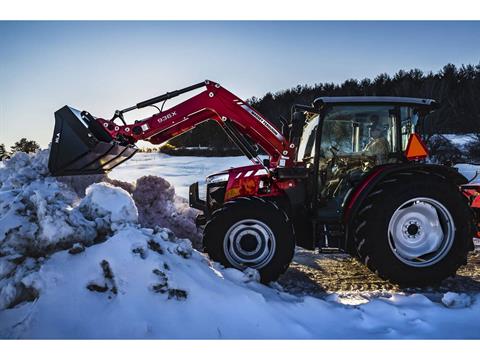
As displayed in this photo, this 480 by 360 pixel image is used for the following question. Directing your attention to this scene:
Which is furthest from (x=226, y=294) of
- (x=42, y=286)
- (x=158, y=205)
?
(x=158, y=205)

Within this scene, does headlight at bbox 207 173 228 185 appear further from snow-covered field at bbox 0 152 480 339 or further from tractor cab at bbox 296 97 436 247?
snow-covered field at bbox 0 152 480 339

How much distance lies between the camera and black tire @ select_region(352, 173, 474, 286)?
144 inches

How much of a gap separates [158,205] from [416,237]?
11.6 ft

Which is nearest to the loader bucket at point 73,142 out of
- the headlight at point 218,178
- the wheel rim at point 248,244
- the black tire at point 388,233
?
the headlight at point 218,178

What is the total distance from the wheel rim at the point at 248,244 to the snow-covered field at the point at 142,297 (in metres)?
0.30

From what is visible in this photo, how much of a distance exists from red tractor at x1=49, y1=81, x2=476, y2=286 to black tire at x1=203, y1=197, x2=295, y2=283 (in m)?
0.01

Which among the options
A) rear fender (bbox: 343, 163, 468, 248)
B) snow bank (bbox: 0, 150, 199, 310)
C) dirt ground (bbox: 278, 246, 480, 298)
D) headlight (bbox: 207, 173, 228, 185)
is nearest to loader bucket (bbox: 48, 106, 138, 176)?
snow bank (bbox: 0, 150, 199, 310)

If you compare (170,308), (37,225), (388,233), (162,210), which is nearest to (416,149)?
(388,233)

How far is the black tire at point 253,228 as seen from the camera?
380 centimetres

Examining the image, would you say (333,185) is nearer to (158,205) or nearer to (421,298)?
(421,298)

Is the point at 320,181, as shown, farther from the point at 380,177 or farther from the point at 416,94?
the point at 416,94

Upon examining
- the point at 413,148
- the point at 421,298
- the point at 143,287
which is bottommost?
the point at 421,298

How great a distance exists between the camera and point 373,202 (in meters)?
3.73

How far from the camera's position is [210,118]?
4.59 meters
